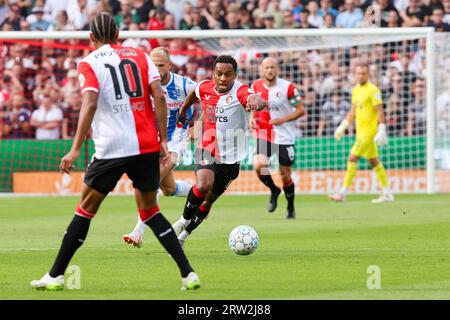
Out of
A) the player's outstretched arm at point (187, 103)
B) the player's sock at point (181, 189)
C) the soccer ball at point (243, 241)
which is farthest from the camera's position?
the player's sock at point (181, 189)

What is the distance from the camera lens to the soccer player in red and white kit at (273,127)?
17156 mm

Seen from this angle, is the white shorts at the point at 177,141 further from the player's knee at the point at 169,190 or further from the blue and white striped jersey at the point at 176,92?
the player's knee at the point at 169,190

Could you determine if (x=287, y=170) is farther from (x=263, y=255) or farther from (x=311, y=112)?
(x=311, y=112)

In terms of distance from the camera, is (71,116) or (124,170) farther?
(71,116)

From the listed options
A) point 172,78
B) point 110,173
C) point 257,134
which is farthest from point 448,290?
point 257,134

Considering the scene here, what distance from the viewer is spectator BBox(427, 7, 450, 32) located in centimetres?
2497

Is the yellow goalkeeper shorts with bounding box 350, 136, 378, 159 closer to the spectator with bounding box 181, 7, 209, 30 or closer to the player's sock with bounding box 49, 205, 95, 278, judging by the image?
the spectator with bounding box 181, 7, 209, 30

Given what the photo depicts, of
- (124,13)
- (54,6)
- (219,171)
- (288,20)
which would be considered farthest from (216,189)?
(54,6)

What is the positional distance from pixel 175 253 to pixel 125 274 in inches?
48.9

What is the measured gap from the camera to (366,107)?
20.2 m

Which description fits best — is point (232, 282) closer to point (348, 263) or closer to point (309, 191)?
point (348, 263)

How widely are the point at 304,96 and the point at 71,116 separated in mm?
5428

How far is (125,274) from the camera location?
31.4 feet

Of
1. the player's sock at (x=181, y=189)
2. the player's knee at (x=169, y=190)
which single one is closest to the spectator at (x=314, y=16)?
the player's sock at (x=181, y=189)
